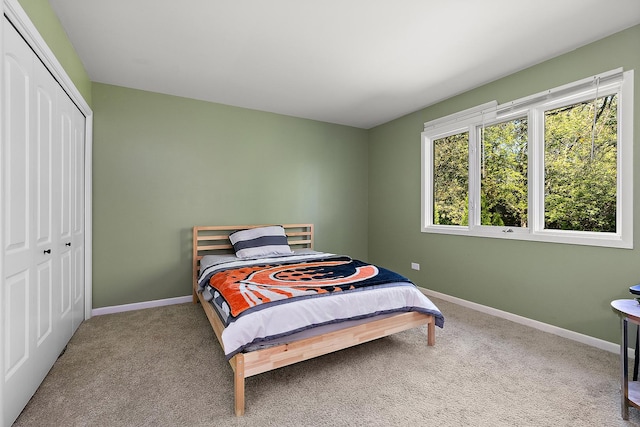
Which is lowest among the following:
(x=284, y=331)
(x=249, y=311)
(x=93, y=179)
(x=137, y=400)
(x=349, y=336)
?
(x=137, y=400)

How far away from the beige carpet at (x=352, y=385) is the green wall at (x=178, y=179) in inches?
35.7

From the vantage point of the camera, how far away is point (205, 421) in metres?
1.60

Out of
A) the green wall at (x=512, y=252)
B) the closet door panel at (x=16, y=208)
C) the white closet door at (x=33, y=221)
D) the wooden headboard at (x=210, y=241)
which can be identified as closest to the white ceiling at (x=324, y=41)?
the green wall at (x=512, y=252)

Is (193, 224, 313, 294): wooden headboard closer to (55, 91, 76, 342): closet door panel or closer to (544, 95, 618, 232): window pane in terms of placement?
(55, 91, 76, 342): closet door panel

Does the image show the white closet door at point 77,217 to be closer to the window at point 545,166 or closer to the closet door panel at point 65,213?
the closet door panel at point 65,213

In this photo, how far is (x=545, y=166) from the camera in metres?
2.85

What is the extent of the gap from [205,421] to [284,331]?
62 centimetres

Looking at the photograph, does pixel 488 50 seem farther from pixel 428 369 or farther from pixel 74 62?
pixel 74 62

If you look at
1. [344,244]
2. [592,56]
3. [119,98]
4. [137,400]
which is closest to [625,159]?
[592,56]

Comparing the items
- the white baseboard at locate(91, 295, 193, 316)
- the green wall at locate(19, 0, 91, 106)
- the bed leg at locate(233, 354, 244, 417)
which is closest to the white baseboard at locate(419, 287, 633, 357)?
the bed leg at locate(233, 354, 244, 417)

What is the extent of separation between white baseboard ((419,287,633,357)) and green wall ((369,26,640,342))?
0.04 metres

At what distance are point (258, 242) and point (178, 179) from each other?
1.27 m

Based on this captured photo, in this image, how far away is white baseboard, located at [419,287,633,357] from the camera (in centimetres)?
240

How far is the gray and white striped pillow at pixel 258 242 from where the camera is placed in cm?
349
